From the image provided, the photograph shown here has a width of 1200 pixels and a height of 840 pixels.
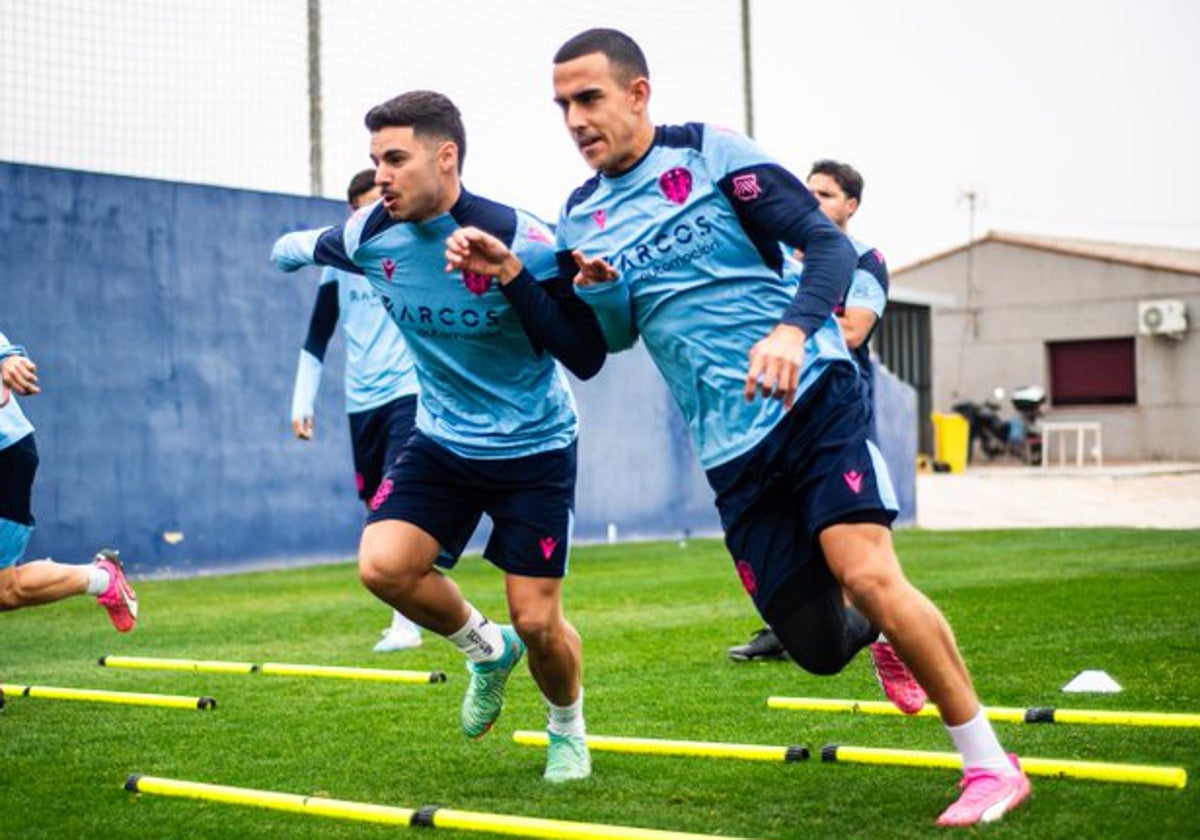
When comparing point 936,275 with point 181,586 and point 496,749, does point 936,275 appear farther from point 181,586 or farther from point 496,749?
point 496,749

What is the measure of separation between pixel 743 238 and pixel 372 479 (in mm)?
4806

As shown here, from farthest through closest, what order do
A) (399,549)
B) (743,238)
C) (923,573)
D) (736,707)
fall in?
1. (923,573)
2. (736,707)
3. (399,549)
4. (743,238)

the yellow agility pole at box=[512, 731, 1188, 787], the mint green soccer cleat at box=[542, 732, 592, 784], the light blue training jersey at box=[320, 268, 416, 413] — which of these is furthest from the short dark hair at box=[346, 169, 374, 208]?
the mint green soccer cleat at box=[542, 732, 592, 784]

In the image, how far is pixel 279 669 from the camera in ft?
26.1

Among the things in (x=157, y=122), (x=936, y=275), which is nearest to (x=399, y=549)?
(x=157, y=122)

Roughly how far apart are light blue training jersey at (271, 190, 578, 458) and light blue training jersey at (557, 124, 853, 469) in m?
0.50

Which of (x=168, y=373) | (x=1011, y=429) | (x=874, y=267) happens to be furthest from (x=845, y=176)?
(x=1011, y=429)

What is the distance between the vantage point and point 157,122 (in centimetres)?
1418

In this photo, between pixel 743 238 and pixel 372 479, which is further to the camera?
pixel 372 479

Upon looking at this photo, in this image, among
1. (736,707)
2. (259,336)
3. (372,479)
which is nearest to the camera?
(736,707)

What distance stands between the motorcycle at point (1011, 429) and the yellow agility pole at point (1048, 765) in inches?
1453

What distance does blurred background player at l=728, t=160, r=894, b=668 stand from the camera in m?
6.82

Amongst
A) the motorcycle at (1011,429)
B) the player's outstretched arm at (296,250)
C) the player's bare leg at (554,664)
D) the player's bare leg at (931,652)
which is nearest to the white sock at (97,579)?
the player's outstretched arm at (296,250)

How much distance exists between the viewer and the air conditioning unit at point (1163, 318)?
43.1 meters
